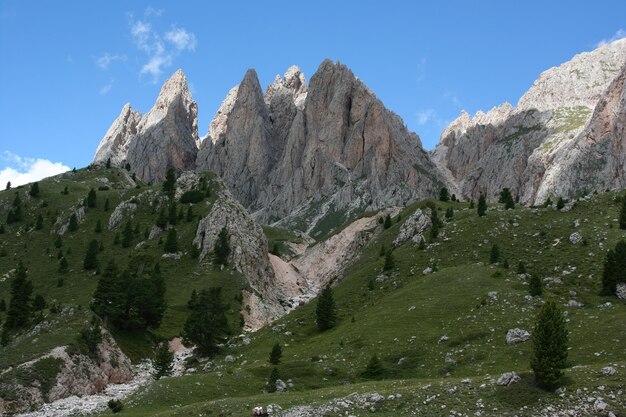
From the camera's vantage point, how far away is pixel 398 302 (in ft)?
243

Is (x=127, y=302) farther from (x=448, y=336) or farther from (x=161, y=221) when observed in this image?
(x=448, y=336)

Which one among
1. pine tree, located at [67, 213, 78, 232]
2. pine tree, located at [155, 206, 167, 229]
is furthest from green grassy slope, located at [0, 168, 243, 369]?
pine tree, located at [155, 206, 167, 229]

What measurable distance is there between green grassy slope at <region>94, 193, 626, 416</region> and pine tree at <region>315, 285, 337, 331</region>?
5.51 feet

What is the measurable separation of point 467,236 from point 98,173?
445 ft

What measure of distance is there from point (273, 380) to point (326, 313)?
2470 cm

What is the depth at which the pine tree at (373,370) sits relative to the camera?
52.7 metres

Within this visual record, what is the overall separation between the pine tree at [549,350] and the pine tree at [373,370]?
17.2 m

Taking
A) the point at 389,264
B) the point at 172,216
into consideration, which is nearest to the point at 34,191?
the point at 172,216

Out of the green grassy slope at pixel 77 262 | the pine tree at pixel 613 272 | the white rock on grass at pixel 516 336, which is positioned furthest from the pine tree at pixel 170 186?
the white rock on grass at pixel 516 336

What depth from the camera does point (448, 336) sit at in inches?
2293

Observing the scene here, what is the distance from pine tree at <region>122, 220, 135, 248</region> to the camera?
12032 centimetres

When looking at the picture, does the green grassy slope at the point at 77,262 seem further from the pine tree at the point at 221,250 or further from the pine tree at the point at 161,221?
the pine tree at the point at 221,250

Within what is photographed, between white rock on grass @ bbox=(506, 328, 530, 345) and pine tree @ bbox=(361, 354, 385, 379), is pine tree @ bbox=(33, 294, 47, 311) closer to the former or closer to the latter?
pine tree @ bbox=(361, 354, 385, 379)

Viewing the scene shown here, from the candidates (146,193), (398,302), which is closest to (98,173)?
(146,193)
